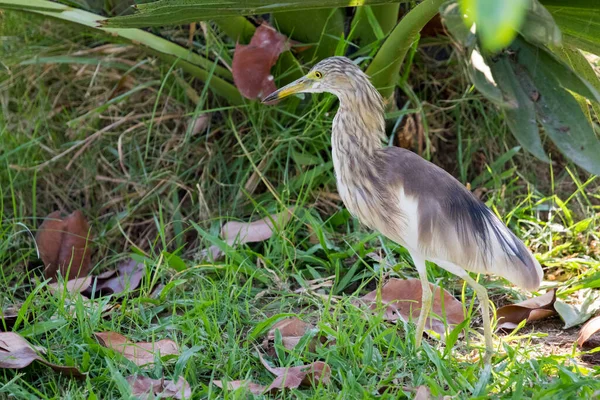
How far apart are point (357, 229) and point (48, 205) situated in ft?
5.32

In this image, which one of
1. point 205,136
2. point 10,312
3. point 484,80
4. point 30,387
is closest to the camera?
point 484,80

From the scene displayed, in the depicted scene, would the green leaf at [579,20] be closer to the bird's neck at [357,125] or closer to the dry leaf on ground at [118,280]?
the bird's neck at [357,125]

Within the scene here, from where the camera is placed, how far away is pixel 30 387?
2486 millimetres

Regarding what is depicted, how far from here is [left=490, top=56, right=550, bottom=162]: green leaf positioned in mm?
2170

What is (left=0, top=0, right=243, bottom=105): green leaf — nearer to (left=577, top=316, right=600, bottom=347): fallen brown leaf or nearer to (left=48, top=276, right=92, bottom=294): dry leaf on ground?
(left=48, top=276, right=92, bottom=294): dry leaf on ground

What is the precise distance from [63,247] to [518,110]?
224 centimetres

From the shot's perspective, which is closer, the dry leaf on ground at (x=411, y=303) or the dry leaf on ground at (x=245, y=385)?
the dry leaf on ground at (x=245, y=385)

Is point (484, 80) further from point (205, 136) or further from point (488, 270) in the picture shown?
point (205, 136)

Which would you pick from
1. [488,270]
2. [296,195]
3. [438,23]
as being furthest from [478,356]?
[438,23]

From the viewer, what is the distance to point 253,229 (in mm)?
3555

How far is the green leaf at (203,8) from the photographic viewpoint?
102 inches

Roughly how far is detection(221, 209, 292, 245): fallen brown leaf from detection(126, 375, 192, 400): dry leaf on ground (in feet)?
3.35

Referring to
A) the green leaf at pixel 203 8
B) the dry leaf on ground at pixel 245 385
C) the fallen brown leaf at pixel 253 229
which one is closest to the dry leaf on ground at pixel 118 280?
the fallen brown leaf at pixel 253 229

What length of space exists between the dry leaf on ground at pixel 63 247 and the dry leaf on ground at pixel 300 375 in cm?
139
